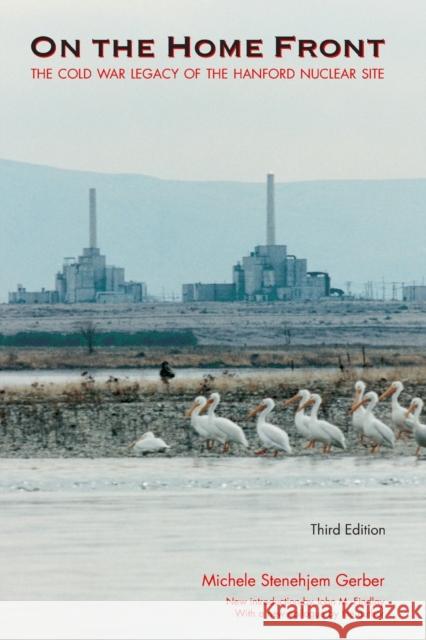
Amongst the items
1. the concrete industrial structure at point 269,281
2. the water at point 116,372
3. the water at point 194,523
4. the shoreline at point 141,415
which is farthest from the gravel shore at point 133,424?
the concrete industrial structure at point 269,281

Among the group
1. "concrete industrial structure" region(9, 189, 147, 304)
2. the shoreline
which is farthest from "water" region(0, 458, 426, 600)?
"concrete industrial structure" region(9, 189, 147, 304)

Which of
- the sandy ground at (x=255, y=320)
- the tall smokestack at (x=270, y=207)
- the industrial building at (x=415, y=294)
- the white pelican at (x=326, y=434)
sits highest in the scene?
the tall smokestack at (x=270, y=207)

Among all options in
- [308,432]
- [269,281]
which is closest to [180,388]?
[308,432]

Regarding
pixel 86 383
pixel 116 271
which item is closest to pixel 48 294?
pixel 116 271

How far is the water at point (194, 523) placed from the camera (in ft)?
49.4

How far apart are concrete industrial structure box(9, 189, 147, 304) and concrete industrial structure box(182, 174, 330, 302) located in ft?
27.3

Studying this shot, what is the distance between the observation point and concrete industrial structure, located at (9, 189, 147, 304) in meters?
178

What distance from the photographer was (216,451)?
26.6 meters

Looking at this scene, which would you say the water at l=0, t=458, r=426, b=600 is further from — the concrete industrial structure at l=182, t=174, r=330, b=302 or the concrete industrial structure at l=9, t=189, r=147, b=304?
the concrete industrial structure at l=9, t=189, r=147, b=304

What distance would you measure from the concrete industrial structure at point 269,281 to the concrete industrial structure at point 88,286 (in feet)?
27.3

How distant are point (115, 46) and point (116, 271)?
6720 inches

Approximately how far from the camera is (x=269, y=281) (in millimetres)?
169375

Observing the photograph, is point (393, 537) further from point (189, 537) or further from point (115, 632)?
point (115, 632)

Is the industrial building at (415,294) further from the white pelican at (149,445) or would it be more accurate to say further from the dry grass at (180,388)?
the white pelican at (149,445)
